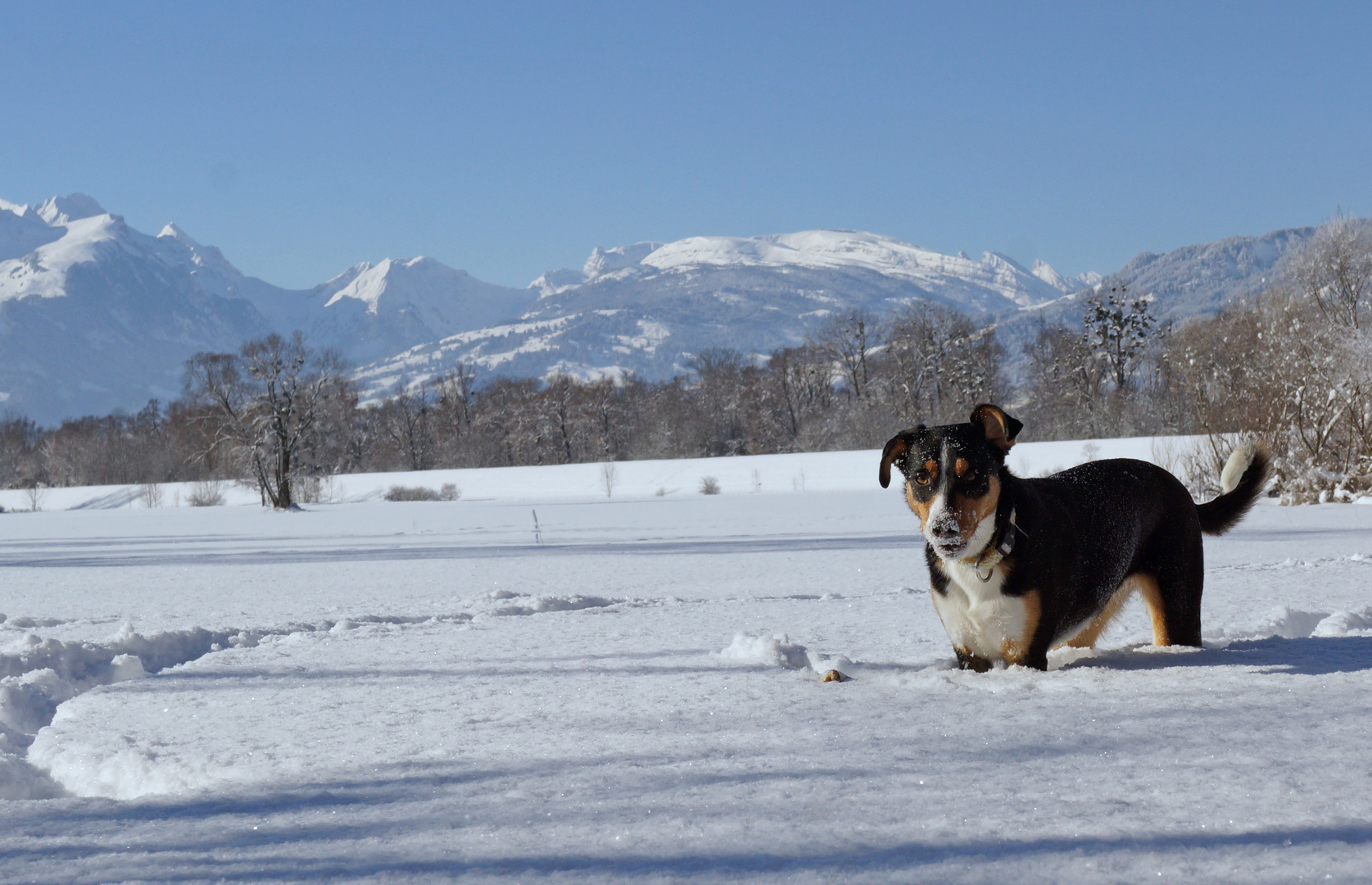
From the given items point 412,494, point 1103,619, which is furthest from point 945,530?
point 412,494

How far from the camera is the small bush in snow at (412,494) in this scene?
46500 mm

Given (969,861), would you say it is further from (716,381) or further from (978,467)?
(716,381)

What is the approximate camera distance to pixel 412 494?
46562 mm

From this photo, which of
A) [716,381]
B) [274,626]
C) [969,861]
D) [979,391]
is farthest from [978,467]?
[716,381]

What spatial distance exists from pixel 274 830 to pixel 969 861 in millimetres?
1357

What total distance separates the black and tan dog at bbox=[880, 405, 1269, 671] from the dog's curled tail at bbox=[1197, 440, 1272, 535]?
1.28ft

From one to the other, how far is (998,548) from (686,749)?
3.71ft

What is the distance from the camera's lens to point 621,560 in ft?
42.6

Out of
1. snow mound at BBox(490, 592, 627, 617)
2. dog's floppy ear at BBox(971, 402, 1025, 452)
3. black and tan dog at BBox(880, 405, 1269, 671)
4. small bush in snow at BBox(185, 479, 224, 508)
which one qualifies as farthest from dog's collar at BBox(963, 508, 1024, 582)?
small bush in snow at BBox(185, 479, 224, 508)

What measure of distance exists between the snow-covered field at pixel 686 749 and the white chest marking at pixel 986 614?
11cm

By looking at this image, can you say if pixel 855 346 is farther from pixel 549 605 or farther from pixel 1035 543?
pixel 1035 543

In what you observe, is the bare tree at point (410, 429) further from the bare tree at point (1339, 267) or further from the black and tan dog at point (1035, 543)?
the black and tan dog at point (1035, 543)

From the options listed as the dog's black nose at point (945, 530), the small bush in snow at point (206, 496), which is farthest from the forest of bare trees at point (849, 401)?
the dog's black nose at point (945, 530)

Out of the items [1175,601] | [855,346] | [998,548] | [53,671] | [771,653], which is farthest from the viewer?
[855,346]
